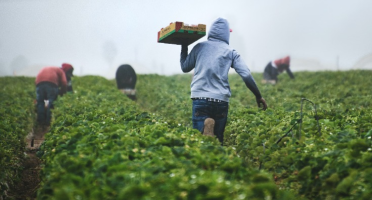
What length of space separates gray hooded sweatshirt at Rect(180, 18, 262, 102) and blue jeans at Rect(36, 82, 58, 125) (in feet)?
24.5

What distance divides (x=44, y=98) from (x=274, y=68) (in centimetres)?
1224

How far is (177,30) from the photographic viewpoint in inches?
194

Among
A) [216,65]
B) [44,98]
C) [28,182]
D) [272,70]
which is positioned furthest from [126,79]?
[216,65]

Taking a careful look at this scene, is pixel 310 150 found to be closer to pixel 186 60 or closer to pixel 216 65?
pixel 216 65

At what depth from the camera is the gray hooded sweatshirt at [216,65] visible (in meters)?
4.98

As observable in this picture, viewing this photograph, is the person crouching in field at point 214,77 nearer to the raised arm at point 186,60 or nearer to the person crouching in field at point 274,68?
the raised arm at point 186,60

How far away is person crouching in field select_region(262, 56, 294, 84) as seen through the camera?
63.2ft

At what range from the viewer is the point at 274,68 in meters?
19.2

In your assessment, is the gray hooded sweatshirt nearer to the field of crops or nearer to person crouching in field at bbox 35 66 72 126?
the field of crops

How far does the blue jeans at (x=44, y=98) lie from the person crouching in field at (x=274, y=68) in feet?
38.9

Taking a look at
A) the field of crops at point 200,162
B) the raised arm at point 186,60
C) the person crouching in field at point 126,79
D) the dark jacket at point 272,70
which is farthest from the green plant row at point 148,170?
the dark jacket at point 272,70

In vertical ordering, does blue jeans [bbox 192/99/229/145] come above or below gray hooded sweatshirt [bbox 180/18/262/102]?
below

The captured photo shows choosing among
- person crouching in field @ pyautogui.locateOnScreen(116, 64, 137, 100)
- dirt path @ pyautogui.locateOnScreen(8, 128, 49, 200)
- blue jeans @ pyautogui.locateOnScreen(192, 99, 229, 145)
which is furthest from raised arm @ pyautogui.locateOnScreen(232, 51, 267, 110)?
person crouching in field @ pyautogui.locateOnScreen(116, 64, 137, 100)

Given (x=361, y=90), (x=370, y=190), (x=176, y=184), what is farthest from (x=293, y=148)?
(x=361, y=90)
